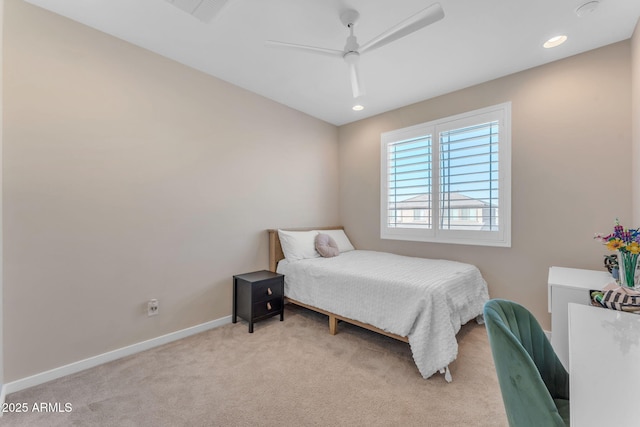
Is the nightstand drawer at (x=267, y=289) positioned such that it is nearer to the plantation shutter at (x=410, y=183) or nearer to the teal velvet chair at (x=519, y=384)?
the plantation shutter at (x=410, y=183)

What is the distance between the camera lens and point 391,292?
223 cm

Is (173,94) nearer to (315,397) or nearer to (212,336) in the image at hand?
(212,336)

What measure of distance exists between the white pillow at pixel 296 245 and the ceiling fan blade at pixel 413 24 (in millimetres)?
2158

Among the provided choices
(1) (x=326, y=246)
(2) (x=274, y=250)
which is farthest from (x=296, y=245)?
(1) (x=326, y=246)

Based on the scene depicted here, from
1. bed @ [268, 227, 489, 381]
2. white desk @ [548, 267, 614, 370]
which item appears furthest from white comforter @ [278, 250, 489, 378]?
Result: white desk @ [548, 267, 614, 370]

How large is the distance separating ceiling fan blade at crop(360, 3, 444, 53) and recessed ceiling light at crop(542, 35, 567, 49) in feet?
4.62

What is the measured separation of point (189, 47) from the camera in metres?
2.38

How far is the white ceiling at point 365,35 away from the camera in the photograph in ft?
6.26

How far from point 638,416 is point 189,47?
3283mm

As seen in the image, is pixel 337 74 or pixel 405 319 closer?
pixel 405 319

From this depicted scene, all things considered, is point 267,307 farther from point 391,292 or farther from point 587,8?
point 587,8

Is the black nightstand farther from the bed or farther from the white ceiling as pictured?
the white ceiling

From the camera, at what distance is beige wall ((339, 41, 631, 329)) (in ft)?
7.58

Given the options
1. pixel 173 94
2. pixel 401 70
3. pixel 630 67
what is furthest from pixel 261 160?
pixel 630 67
